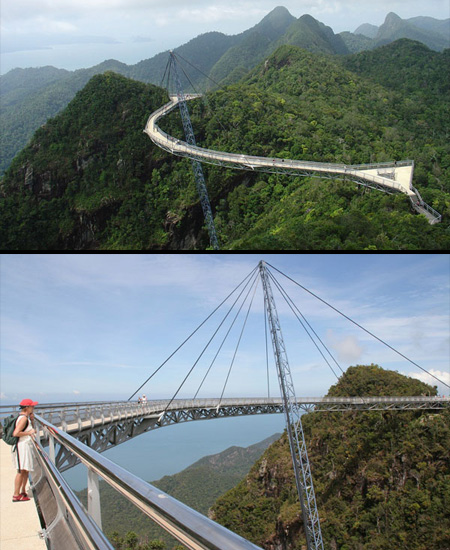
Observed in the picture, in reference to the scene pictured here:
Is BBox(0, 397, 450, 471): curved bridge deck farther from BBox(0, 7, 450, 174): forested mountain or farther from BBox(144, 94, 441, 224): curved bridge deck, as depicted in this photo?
BBox(0, 7, 450, 174): forested mountain

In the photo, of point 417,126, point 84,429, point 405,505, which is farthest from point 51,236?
point 405,505

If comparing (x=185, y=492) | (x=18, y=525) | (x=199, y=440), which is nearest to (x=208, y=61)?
(x=18, y=525)

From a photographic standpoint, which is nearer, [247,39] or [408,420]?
[247,39]

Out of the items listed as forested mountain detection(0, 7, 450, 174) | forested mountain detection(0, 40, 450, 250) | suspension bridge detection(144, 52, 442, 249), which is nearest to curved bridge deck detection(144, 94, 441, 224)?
suspension bridge detection(144, 52, 442, 249)

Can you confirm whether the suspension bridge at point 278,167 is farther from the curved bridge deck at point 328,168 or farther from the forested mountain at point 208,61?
the forested mountain at point 208,61

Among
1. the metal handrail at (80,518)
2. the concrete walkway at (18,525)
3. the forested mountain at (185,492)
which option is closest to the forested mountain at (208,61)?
the forested mountain at (185,492)

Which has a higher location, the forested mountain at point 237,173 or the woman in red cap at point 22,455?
the forested mountain at point 237,173

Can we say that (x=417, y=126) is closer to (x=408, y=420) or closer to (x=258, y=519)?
(x=408, y=420)
